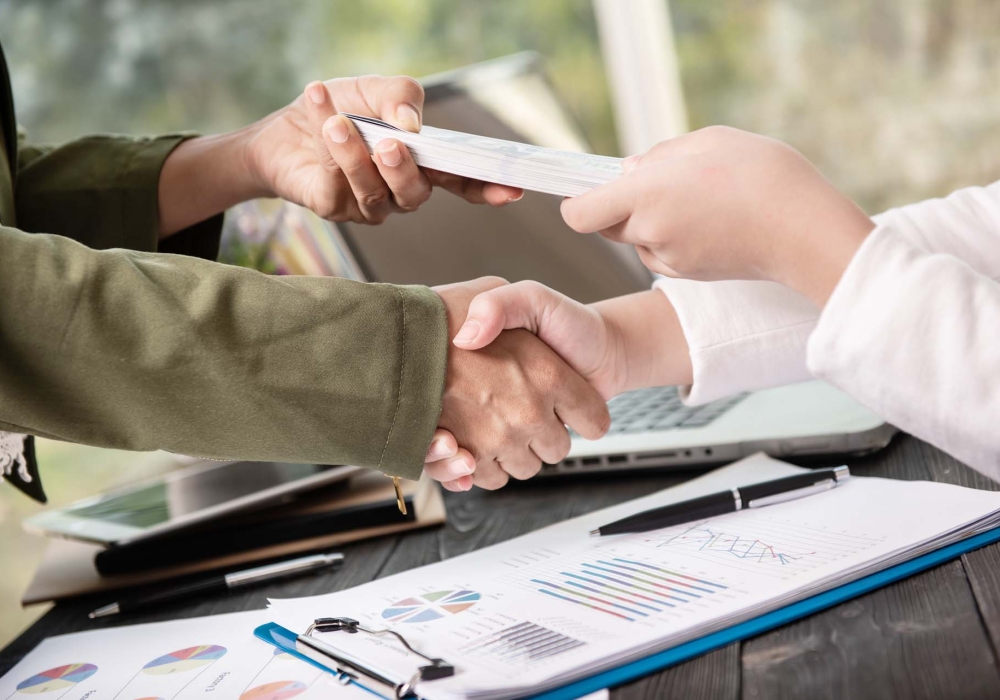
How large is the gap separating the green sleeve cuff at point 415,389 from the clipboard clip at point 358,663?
0.13 metres

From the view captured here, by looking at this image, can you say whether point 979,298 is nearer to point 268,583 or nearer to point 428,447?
point 428,447

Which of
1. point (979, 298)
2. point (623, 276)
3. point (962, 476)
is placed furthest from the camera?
point (623, 276)

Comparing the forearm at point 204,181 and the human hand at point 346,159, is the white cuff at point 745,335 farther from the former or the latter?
the forearm at point 204,181

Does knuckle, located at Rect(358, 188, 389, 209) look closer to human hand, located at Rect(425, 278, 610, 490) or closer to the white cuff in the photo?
human hand, located at Rect(425, 278, 610, 490)

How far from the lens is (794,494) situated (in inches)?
27.5

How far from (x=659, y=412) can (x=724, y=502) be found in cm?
29

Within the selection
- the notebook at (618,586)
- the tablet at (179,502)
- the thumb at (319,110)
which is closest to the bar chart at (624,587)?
the notebook at (618,586)

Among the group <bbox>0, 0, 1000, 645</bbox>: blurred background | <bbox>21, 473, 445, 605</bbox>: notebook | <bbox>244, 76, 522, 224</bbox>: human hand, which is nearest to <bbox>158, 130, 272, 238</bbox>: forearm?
<bbox>244, 76, 522, 224</bbox>: human hand

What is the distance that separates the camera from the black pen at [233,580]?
72cm

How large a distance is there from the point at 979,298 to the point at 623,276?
30.1 inches

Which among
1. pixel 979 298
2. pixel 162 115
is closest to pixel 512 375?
pixel 979 298

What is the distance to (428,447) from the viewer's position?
65 centimetres

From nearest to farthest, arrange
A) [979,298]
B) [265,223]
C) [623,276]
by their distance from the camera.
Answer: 1. [979,298]
2. [265,223]
3. [623,276]

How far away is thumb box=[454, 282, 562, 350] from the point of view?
26.1 inches
